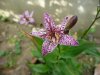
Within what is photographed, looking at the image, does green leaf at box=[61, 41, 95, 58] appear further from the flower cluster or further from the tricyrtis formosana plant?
the flower cluster

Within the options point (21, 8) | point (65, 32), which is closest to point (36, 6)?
point (21, 8)

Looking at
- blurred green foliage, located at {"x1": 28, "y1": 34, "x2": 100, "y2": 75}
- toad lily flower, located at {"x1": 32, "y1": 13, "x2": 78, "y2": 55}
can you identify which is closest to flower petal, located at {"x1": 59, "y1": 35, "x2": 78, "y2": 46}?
toad lily flower, located at {"x1": 32, "y1": 13, "x2": 78, "y2": 55}

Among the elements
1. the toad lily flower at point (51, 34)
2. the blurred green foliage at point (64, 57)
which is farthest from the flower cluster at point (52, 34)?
the blurred green foliage at point (64, 57)

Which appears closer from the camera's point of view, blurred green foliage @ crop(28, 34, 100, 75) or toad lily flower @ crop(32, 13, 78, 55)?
toad lily flower @ crop(32, 13, 78, 55)

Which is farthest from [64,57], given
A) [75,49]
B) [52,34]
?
[52,34]

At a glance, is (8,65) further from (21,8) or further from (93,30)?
(93,30)

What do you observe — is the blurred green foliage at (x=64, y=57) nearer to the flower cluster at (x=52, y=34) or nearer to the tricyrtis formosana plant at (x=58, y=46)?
the tricyrtis formosana plant at (x=58, y=46)

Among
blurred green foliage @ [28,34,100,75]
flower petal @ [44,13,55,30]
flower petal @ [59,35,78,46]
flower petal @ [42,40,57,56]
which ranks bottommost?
blurred green foliage @ [28,34,100,75]

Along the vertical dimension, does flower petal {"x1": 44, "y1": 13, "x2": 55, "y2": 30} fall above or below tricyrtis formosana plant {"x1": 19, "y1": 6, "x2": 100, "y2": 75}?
above
